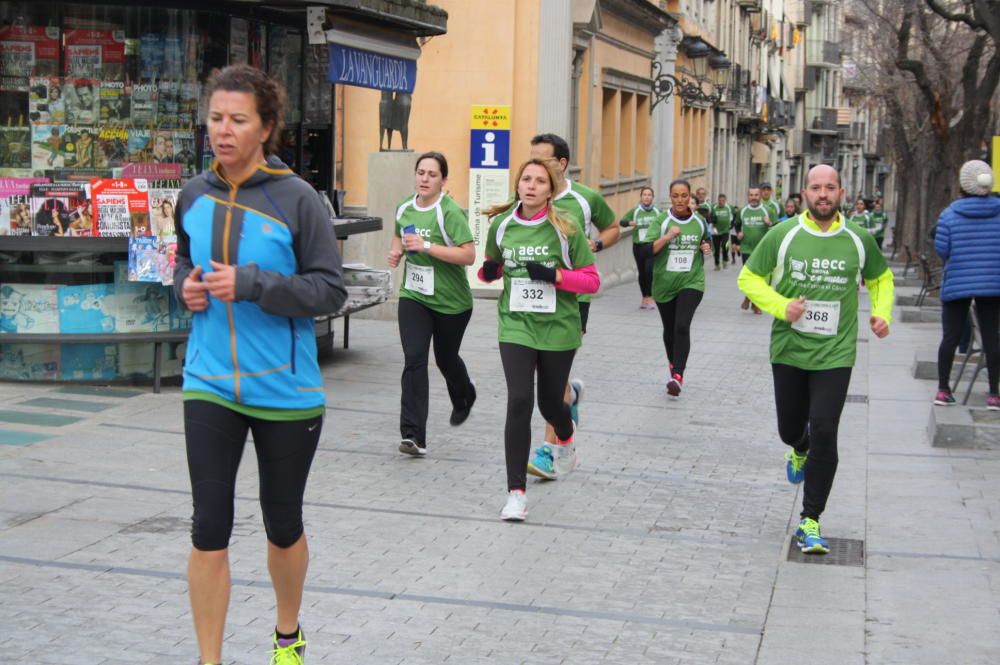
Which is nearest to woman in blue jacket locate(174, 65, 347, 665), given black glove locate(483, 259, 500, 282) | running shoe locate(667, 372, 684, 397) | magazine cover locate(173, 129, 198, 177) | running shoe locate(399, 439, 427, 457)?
black glove locate(483, 259, 500, 282)

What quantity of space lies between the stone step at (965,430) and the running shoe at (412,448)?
366cm

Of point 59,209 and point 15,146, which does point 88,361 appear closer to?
point 59,209

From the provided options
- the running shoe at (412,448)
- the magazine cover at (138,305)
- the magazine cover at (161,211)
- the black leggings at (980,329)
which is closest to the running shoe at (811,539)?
the running shoe at (412,448)

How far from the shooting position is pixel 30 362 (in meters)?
11.5

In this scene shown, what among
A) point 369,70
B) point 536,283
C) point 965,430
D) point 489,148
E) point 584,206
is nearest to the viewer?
point 536,283

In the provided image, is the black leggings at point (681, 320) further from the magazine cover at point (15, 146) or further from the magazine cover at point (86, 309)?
the magazine cover at point (15, 146)

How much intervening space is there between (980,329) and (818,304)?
520 cm

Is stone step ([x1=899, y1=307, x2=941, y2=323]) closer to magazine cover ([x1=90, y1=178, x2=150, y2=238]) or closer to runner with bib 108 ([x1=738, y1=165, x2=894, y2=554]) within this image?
magazine cover ([x1=90, y1=178, x2=150, y2=238])

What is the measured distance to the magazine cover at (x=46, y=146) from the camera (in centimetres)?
1147

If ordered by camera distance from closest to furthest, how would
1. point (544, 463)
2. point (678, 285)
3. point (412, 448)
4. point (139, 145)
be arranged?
point (544, 463), point (412, 448), point (139, 145), point (678, 285)

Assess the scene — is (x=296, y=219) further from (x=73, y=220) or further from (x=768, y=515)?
(x=73, y=220)

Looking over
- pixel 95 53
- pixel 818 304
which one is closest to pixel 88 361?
pixel 95 53

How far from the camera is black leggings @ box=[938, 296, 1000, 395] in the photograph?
39.1 ft

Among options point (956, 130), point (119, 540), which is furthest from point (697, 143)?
point (119, 540)
